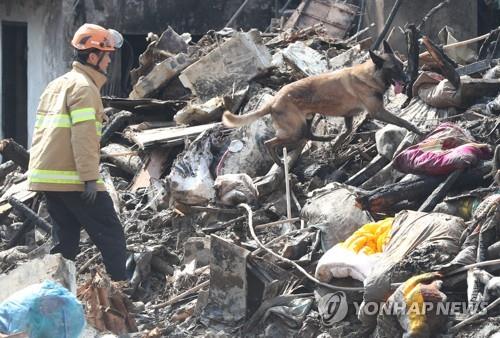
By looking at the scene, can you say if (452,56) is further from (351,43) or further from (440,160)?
(440,160)

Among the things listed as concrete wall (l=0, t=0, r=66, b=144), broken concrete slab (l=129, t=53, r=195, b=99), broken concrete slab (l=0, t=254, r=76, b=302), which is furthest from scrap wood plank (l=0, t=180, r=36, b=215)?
concrete wall (l=0, t=0, r=66, b=144)

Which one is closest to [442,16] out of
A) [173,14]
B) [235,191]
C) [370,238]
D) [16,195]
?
[173,14]

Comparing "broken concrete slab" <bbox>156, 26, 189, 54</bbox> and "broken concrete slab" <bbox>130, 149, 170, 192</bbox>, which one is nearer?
"broken concrete slab" <bbox>130, 149, 170, 192</bbox>

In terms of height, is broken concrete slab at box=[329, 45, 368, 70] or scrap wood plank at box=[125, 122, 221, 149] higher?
broken concrete slab at box=[329, 45, 368, 70]

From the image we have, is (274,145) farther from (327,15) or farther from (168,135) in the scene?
(327,15)

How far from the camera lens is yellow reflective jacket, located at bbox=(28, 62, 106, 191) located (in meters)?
7.03

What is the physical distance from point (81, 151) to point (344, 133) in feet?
9.29

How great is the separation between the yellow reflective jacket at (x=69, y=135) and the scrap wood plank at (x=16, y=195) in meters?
2.41

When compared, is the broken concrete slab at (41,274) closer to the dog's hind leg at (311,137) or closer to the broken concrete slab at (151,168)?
the broken concrete slab at (151,168)

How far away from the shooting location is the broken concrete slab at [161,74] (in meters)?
10.9

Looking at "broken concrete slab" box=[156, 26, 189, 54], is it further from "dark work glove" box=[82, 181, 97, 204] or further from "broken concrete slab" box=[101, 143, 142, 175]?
"dark work glove" box=[82, 181, 97, 204]

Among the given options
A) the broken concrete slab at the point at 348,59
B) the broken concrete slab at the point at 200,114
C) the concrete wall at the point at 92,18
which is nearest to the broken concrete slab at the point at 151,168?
the broken concrete slab at the point at 200,114

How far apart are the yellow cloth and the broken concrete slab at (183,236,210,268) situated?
1347 mm

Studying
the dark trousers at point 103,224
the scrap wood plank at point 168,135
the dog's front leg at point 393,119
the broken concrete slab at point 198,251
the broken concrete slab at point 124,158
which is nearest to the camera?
the dark trousers at point 103,224
